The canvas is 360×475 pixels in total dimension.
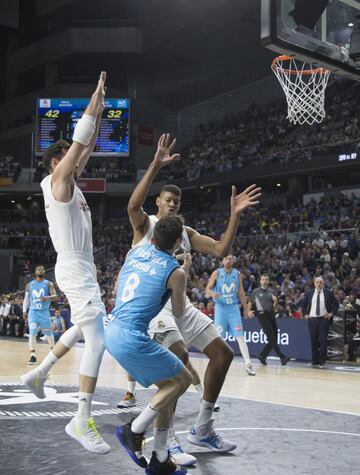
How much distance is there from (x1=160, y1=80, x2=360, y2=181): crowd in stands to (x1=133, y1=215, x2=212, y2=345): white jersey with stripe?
66.2 ft

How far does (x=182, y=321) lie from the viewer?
5.34 meters

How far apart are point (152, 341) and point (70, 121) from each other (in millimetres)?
22568

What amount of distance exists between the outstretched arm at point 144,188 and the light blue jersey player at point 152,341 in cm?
63

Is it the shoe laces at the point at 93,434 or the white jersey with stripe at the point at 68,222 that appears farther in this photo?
the white jersey with stripe at the point at 68,222

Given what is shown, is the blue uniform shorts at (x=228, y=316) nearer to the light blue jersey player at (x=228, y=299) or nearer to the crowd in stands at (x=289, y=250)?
the light blue jersey player at (x=228, y=299)

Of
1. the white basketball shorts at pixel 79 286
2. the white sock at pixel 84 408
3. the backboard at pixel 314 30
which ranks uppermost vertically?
the backboard at pixel 314 30

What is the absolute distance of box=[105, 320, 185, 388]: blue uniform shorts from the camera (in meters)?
3.86

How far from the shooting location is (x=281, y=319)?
46.6 feet

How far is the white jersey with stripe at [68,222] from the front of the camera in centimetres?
456

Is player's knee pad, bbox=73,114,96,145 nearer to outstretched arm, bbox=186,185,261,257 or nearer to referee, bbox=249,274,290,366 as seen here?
outstretched arm, bbox=186,185,261,257

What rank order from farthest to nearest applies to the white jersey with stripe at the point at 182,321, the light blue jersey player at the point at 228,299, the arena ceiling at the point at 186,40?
the arena ceiling at the point at 186,40, the light blue jersey player at the point at 228,299, the white jersey with stripe at the point at 182,321

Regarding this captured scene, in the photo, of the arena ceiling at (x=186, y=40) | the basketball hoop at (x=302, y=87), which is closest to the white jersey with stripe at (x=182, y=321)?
the basketball hoop at (x=302, y=87)

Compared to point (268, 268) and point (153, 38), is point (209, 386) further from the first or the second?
point (153, 38)

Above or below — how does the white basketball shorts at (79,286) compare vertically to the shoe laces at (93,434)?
above
